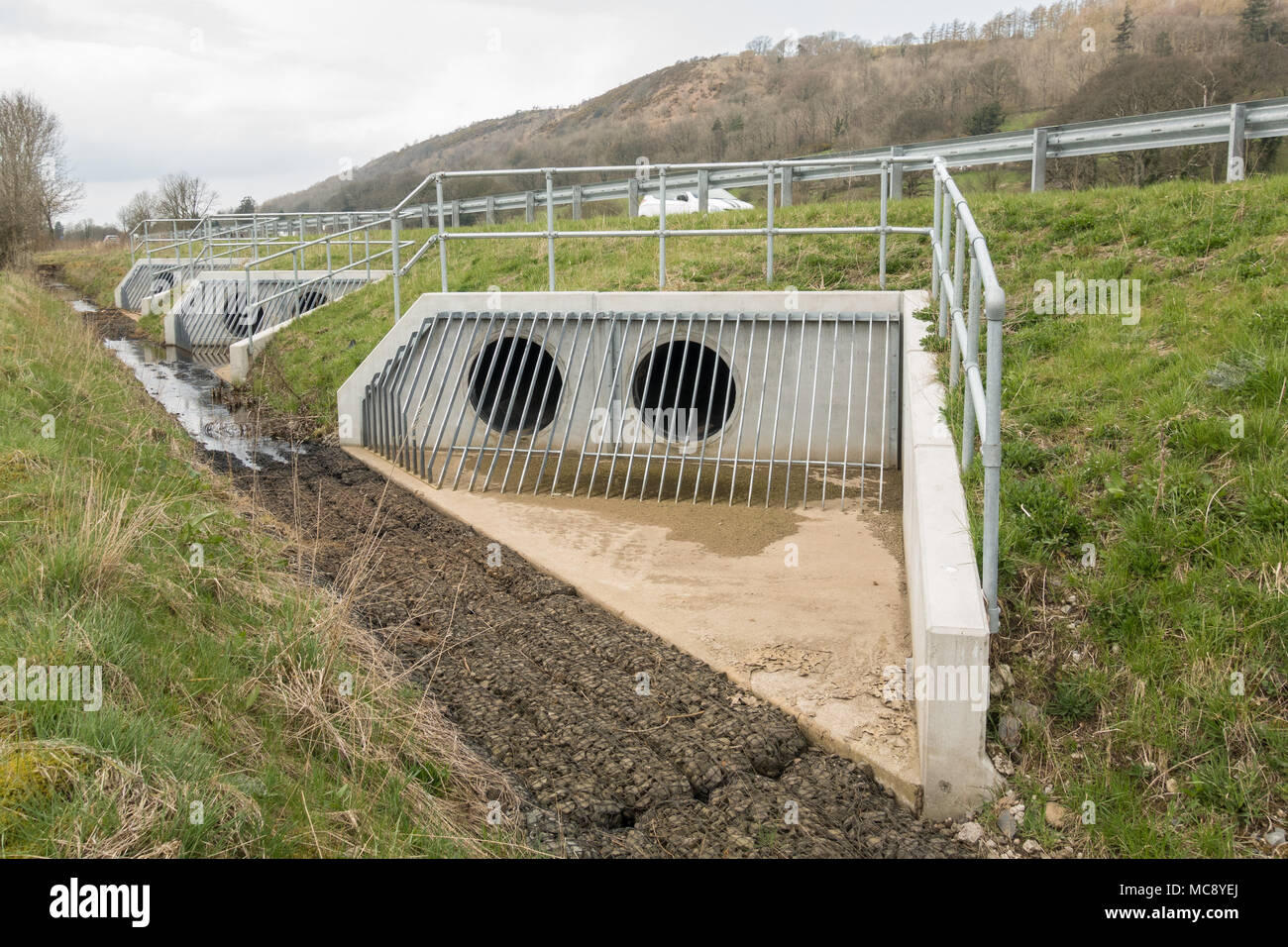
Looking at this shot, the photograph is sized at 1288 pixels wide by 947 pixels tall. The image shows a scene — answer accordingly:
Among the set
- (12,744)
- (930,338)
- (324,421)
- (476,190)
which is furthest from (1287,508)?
(476,190)

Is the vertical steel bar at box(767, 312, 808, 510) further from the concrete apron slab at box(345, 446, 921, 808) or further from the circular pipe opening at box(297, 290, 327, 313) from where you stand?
the circular pipe opening at box(297, 290, 327, 313)

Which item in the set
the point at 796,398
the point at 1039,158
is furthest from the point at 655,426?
the point at 1039,158

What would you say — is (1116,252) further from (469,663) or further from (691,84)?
(691,84)

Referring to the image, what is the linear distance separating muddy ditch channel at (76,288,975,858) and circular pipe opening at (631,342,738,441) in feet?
10.1

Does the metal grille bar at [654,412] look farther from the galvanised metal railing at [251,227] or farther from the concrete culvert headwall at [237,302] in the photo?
the galvanised metal railing at [251,227]

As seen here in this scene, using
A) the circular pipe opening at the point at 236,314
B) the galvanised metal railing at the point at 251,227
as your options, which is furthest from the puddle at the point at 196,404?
the galvanised metal railing at the point at 251,227

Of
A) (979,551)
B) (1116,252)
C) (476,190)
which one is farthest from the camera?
(476,190)

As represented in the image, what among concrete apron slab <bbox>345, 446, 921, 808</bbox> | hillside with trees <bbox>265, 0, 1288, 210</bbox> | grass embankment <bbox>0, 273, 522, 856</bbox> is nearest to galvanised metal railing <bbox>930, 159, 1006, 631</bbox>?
concrete apron slab <bbox>345, 446, 921, 808</bbox>

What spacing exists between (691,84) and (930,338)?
79.8 m

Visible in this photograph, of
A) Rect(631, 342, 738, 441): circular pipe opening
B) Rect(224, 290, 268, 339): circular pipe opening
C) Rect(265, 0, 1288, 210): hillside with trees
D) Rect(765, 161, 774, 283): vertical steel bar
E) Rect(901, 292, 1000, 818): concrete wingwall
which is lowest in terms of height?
Rect(901, 292, 1000, 818): concrete wingwall

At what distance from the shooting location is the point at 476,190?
39.7 metres

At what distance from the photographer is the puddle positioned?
1166cm

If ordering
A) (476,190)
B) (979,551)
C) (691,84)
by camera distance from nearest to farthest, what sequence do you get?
(979,551), (476,190), (691,84)

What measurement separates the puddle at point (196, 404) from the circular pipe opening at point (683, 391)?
3528 mm
